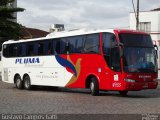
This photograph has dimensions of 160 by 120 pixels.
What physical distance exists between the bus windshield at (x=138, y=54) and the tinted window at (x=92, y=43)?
1434 millimetres

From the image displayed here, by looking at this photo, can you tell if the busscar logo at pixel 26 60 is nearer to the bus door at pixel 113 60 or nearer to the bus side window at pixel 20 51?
the bus side window at pixel 20 51

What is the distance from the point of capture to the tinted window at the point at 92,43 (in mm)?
22453

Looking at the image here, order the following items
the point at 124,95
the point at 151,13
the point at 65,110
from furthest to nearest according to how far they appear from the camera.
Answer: the point at 151,13
the point at 124,95
the point at 65,110

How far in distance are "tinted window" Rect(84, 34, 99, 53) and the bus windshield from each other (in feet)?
4.71

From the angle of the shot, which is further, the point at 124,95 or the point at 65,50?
the point at 65,50

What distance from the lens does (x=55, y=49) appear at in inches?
1017

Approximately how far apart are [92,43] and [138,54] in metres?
2.35

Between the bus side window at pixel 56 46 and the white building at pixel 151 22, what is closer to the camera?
the bus side window at pixel 56 46

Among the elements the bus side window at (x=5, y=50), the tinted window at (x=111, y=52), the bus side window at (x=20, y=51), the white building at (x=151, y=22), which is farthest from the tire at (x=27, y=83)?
the white building at (x=151, y=22)

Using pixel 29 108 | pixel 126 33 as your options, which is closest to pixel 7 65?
pixel 126 33

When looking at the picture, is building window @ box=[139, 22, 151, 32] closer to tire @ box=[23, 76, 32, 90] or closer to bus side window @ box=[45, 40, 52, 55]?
tire @ box=[23, 76, 32, 90]

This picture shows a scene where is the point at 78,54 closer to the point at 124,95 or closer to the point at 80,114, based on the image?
the point at 124,95

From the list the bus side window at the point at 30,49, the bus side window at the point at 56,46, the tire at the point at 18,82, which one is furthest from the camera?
the tire at the point at 18,82

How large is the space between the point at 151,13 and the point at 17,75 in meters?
34.8
